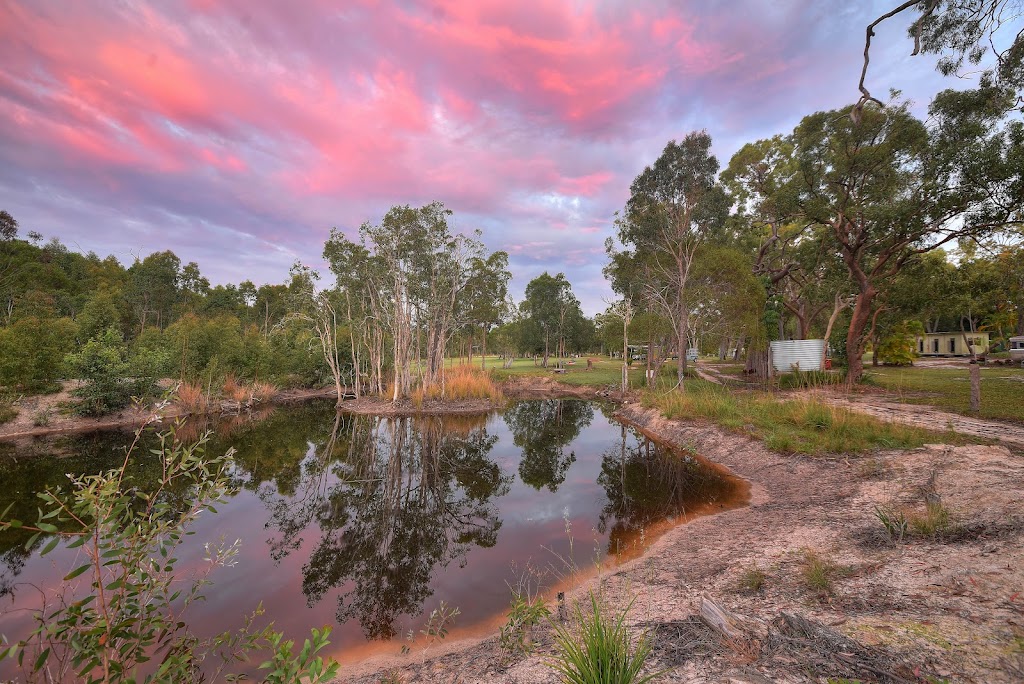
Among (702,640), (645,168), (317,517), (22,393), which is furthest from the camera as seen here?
(645,168)

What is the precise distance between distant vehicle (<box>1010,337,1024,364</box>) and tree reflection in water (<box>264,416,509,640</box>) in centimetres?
3686

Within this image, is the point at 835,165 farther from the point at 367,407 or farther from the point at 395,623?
the point at 367,407

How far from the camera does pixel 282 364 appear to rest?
94.0 feet

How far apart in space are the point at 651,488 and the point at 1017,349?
3746cm

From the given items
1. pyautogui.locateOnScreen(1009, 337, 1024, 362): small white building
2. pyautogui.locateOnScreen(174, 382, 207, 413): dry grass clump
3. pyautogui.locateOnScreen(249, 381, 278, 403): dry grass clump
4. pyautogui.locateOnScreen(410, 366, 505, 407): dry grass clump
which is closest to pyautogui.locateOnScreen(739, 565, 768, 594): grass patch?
pyautogui.locateOnScreen(410, 366, 505, 407): dry grass clump

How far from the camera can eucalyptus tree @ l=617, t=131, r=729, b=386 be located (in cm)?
2216

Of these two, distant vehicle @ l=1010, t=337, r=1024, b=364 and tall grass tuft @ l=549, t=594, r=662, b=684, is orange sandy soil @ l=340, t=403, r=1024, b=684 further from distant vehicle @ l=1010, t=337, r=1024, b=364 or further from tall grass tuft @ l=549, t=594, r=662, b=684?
distant vehicle @ l=1010, t=337, r=1024, b=364

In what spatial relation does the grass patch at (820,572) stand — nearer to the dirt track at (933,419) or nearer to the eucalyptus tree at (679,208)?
the dirt track at (933,419)

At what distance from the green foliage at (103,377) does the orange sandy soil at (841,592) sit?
19503 mm

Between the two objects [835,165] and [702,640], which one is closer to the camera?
[702,640]


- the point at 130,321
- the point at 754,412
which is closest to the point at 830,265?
the point at 754,412

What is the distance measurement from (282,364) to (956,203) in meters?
37.3

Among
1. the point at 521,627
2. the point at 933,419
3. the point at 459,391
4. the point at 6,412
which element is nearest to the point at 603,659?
the point at 521,627

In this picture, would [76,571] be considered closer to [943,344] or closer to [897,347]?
[897,347]
